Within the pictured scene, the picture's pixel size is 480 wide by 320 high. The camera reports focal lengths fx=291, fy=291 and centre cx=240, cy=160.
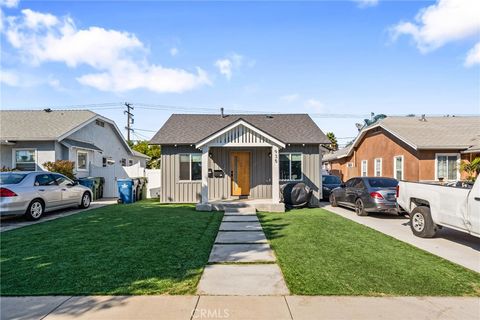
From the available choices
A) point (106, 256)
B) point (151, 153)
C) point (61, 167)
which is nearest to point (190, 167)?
point (61, 167)

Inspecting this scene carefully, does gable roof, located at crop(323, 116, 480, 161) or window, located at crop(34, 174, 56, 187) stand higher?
gable roof, located at crop(323, 116, 480, 161)

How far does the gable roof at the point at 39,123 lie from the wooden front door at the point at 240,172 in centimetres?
925

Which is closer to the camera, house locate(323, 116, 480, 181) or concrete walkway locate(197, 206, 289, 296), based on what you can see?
concrete walkway locate(197, 206, 289, 296)

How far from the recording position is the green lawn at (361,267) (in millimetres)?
4223

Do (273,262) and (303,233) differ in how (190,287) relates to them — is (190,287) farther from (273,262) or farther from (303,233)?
(303,233)

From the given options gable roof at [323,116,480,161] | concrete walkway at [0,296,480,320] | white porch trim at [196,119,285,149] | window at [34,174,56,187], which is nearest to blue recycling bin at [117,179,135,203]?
window at [34,174,56,187]

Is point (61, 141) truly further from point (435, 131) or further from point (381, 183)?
point (435, 131)

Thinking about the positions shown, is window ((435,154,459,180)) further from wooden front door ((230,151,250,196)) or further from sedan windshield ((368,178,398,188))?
wooden front door ((230,151,250,196))

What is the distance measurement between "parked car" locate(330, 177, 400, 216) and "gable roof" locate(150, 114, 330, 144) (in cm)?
344

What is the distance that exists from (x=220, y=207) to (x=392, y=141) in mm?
13119

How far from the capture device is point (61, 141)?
15.7m

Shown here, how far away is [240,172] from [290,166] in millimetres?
2663

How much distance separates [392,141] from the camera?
62.3 feet

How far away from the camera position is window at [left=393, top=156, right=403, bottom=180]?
18.1 metres
